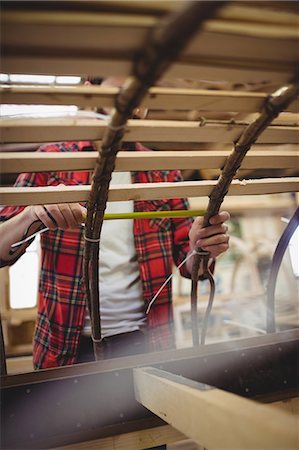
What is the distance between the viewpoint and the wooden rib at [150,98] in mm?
576

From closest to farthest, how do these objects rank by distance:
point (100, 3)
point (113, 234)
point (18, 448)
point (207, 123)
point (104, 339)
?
point (100, 3) → point (207, 123) → point (18, 448) → point (104, 339) → point (113, 234)

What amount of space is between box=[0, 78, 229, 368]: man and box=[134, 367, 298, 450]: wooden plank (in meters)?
0.56

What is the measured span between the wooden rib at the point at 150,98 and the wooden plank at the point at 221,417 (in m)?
0.45

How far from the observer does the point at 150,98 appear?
0.61 meters

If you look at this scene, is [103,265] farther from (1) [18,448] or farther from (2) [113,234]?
(1) [18,448]

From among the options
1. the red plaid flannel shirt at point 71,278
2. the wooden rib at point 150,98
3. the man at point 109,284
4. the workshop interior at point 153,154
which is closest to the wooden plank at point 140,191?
the workshop interior at point 153,154

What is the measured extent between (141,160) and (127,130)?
100 millimetres

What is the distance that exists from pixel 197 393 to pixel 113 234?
0.85m

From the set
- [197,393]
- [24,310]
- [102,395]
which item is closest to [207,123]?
[197,393]

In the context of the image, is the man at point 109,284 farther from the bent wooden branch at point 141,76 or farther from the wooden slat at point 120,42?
the wooden slat at point 120,42

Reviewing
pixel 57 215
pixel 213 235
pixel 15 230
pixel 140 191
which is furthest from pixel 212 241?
pixel 15 230

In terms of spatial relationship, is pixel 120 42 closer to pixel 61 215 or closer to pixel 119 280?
pixel 61 215

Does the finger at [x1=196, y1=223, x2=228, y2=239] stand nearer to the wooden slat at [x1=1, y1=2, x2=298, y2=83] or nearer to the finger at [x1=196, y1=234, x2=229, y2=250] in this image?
the finger at [x1=196, y1=234, x2=229, y2=250]

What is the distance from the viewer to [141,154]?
0.75 meters
